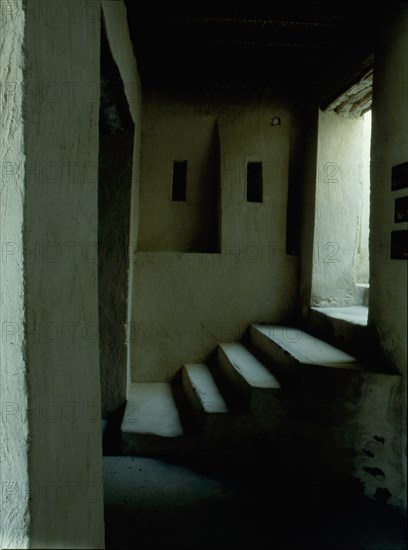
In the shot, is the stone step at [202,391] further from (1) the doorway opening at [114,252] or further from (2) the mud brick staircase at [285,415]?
(1) the doorway opening at [114,252]

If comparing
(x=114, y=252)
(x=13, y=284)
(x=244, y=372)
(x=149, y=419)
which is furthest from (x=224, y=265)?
(x=13, y=284)

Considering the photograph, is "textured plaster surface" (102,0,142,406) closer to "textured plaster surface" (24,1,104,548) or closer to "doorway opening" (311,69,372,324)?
"textured plaster surface" (24,1,104,548)

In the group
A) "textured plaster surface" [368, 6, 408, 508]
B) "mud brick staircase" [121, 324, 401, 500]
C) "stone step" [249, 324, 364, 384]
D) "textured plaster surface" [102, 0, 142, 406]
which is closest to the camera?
"textured plaster surface" [102, 0, 142, 406]

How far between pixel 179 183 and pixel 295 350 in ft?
7.21

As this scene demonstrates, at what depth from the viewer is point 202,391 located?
11.4ft

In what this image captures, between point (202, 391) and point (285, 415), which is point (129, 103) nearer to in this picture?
point (202, 391)

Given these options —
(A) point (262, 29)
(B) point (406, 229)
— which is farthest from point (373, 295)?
(A) point (262, 29)

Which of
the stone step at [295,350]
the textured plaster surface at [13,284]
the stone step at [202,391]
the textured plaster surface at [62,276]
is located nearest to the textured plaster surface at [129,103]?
the stone step at [202,391]

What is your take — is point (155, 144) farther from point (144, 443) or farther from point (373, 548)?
point (373, 548)

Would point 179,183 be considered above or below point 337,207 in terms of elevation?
above

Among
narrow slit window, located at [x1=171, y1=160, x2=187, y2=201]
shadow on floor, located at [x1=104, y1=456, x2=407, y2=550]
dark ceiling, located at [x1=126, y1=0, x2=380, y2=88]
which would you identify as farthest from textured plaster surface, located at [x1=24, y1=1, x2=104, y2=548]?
narrow slit window, located at [x1=171, y1=160, x2=187, y2=201]

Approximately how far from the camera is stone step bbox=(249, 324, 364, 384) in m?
2.92

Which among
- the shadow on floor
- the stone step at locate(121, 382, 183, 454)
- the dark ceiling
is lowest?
the shadow on floor

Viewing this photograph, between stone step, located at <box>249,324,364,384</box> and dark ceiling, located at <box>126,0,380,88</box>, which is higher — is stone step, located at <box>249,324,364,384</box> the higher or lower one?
the lower one
